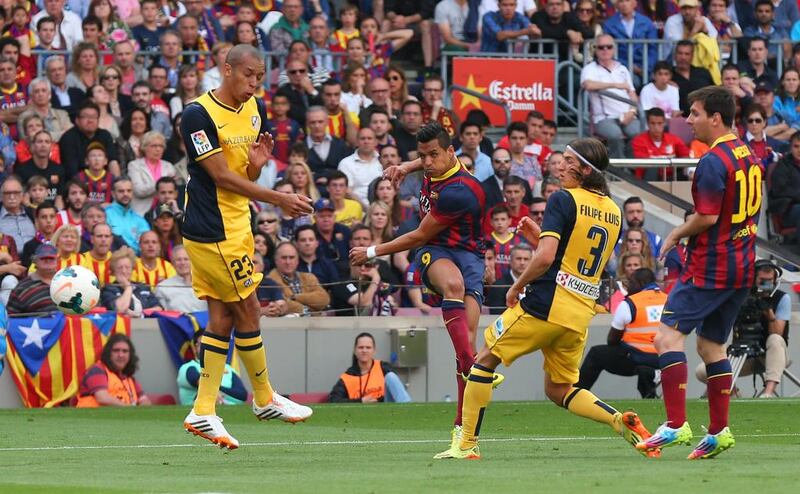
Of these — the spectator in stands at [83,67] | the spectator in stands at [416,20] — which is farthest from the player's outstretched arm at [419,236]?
the spectator in stands at [416,20]

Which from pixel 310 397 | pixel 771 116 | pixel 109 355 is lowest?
pixel 310 397

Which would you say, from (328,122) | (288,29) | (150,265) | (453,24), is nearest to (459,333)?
(150,265)

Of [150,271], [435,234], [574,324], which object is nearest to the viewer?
[574,324]

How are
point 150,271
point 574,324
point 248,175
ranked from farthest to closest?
point 150,271 < point 248,175 < point 574,324

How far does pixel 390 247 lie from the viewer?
39.3 feet

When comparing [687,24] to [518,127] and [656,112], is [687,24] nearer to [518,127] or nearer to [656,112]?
[656,112]

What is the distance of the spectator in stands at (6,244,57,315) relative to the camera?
1875 centimetres

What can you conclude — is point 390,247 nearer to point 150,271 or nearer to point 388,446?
point 388,446

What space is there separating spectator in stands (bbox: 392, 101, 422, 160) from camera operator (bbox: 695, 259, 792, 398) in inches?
214

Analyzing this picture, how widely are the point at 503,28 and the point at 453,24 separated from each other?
83cm

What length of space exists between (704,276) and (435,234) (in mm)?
2212

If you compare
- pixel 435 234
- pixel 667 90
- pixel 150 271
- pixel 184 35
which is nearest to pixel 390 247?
pixel 435 234

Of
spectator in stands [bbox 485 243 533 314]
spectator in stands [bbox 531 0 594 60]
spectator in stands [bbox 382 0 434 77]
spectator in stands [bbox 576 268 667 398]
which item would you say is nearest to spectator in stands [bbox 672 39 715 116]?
spectator in stands [bbox 531 0 594 60]

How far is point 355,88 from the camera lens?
23875 millimetres
